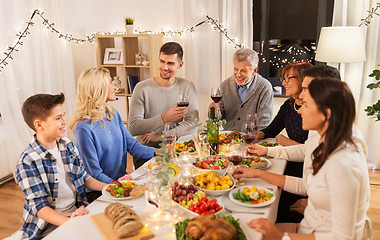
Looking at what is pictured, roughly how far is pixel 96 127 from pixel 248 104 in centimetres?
148

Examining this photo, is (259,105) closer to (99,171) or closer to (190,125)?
(190,125)

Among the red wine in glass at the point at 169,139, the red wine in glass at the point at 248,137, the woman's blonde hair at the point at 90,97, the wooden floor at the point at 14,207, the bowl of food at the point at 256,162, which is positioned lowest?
the wooden floor at the point at 14,207

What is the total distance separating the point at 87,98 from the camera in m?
2.17

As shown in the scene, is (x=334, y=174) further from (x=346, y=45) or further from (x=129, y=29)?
(x=129, y=29)

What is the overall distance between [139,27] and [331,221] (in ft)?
13.0

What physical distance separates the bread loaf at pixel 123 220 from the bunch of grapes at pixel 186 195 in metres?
0.20

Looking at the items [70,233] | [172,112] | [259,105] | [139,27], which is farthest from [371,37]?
[70,233]

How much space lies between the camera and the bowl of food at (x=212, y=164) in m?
1.84

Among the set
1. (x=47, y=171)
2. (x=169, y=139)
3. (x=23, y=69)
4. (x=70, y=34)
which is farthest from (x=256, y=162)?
(x=70, y=34)

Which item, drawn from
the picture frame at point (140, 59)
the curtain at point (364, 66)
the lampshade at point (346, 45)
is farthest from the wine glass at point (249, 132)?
the picture frame at point (140, 59)

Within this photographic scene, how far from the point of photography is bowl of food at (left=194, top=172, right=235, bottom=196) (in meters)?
1.63

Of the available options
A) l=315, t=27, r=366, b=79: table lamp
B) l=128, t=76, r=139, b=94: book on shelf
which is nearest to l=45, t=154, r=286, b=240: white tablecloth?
l=315, t=27, r=366, b=79: table lamp

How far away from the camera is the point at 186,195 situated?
5.03ft

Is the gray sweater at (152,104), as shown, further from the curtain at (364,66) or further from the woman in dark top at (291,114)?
the curtain at (364,66)
